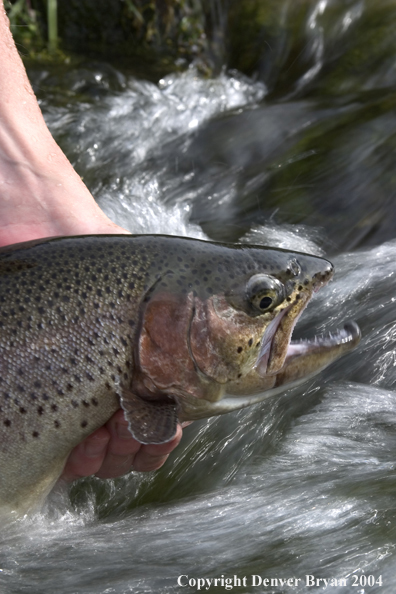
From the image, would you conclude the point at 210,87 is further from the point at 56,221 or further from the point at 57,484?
the point at 57,484

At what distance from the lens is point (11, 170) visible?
3.24 metres

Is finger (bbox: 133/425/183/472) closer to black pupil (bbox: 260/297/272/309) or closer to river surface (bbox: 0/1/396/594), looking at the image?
river surface (bbox: 0/1/396/594)

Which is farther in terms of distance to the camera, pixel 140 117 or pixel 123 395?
pixel 140 117

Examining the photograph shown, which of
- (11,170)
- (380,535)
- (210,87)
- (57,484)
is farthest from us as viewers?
(210,87)

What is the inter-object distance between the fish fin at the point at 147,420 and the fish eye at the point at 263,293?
0.51 metres

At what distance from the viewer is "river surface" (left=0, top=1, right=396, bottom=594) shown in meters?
2.22

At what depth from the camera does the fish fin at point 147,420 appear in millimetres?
2221

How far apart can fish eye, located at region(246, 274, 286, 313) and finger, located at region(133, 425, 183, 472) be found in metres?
0.58

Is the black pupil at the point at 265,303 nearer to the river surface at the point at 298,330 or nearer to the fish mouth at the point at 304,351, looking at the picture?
the fish mouth at the point at 304,351

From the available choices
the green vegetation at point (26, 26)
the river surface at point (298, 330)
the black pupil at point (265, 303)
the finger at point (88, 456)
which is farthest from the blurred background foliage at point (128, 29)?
the finger at point (88, 456)

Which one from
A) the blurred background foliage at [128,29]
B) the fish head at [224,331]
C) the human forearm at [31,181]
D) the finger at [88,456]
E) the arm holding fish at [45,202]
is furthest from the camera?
the blurred background foliage at [128,29]

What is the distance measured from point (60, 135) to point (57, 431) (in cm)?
395

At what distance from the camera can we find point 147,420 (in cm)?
224

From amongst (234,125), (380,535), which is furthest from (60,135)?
(380,535)
